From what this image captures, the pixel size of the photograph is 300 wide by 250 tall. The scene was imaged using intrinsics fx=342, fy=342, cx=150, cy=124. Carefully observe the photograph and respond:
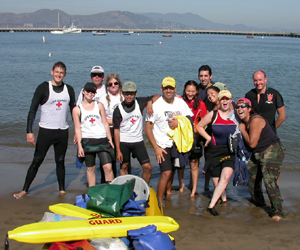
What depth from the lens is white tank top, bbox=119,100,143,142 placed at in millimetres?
5414

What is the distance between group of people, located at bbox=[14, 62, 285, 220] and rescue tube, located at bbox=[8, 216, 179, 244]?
175cm

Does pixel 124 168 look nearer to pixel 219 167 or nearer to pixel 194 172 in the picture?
pixel 194 172

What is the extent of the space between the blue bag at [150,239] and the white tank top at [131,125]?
2209 millimetres

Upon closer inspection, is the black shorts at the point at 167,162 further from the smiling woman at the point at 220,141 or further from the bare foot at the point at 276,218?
the bare foot at the point at 276,218

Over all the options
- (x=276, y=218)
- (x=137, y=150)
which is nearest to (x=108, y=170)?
(x=137, y=150)

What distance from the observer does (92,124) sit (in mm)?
5367

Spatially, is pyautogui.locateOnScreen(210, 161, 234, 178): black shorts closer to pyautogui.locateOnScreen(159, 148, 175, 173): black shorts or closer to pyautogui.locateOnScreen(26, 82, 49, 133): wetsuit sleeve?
pyautogui.locateOnScreen(159, 148, 175, 173): black shorts

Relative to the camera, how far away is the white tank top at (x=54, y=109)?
561cm

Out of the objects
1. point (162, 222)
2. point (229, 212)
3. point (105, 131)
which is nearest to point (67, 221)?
point (162, 222)

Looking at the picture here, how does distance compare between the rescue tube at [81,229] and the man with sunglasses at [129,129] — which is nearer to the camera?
the rescue tube at [81,229]

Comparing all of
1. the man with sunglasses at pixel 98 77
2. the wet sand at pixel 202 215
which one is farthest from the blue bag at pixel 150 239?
the man with sunglasses at pixel 98 77

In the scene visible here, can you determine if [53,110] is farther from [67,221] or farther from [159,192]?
[67,221]

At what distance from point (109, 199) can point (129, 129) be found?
5.70 feet

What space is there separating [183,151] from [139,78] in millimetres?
20762
